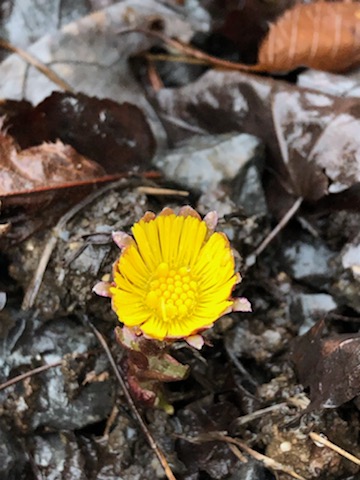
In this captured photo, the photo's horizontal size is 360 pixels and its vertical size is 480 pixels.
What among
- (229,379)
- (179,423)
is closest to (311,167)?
(229,379)

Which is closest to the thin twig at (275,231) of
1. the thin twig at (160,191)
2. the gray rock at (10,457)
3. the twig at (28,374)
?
the thin twig at (160,191)

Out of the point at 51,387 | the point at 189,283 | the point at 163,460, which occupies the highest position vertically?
the point at 189,283

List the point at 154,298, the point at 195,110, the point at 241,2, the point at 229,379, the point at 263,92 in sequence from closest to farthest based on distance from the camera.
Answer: the point at 154,298 < the point at 229,379 < the point at 263,92 < the point at 195,110 < the point at 241,2

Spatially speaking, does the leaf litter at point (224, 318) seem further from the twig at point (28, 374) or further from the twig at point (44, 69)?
the twig at point (44, 69)

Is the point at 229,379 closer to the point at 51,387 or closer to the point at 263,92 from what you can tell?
the point at 51,387

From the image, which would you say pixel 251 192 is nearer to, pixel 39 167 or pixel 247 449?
pixel 39 167

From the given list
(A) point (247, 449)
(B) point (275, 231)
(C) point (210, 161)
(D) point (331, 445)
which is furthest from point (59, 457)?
(C) point (210, 161)
